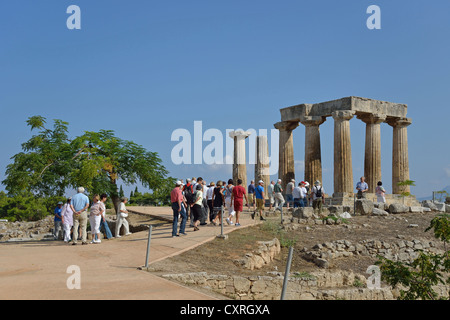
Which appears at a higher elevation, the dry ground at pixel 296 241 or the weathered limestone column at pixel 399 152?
the weathered limestone column at pixel 399 152

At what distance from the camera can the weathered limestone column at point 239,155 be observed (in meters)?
35.0

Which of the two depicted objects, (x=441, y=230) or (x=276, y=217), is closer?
(x=441, y=230)

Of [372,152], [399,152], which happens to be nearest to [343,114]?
[372,152]

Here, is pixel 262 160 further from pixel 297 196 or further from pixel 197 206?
pixel 197 206

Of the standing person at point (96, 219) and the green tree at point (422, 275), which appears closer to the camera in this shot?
the green tree at point (422, 275)

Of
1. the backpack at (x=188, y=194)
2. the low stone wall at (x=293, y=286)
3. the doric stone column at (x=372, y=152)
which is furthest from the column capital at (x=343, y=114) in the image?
the low stone wall at (x=293, y=286)

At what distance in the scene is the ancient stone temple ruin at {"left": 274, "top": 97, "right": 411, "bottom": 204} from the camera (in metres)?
29.6

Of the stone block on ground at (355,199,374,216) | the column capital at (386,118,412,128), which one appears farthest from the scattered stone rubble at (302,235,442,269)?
the column capital at (386,118,412,128)

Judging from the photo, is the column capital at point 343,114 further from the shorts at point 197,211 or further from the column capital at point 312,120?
the shorts at point 197,211
